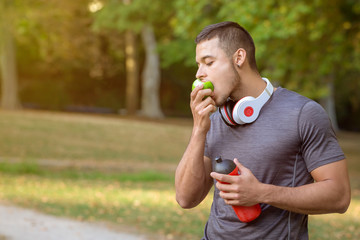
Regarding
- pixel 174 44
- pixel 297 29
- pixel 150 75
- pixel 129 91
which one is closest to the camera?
pixel 297 29

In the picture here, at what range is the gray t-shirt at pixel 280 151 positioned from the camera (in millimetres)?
2516

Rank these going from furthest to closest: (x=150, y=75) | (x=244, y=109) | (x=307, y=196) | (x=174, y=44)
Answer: (x=150, y=75) < (x=174, y=44) < (x=244, y=109) < (x=307, y=196)

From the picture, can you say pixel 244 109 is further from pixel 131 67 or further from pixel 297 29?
pixel 131 67

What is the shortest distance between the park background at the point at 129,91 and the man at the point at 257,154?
16.5 feet

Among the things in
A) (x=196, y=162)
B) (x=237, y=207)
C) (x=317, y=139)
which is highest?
(x=317, y=139)

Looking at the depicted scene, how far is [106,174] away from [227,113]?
13.7 metres

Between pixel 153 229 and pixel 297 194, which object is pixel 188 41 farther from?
pixel 297 194

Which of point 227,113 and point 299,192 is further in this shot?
point 227,113

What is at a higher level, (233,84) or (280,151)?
(233,84)

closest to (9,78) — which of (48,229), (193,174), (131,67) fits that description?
(131,67)

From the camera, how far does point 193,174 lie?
2766 mm

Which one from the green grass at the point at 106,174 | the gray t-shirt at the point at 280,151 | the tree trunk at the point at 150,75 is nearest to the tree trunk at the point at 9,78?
the green grass at the point at 106,174

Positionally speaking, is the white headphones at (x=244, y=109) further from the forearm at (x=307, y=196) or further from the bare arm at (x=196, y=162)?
the forearm at (x=307, y=196)

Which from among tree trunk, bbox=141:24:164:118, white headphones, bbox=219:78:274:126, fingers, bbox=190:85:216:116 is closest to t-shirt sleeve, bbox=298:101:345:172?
white headphones, bbox=219:78:274:126
